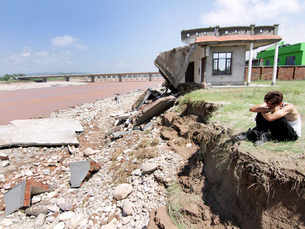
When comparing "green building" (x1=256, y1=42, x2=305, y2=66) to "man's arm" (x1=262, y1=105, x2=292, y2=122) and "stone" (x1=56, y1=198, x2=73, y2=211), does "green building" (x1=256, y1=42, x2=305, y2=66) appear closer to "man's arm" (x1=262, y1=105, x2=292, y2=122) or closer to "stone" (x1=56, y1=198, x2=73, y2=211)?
"man's arm" (x1=262, y1=105, x2=292, y2=122)

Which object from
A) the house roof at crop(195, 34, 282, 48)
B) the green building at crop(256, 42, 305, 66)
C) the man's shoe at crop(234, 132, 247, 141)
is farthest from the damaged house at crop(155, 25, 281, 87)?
the green building at crop(256, 42, 305, 66)

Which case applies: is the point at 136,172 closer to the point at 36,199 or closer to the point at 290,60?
the point at 36,199

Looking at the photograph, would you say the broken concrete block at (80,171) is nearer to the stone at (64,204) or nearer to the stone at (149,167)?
the stone at (64,204)

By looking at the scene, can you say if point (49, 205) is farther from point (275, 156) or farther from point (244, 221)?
point (275, 156)

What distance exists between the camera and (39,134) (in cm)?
671

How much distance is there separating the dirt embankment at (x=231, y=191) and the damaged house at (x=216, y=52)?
5.95 meters

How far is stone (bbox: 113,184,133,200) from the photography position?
359 centimetres

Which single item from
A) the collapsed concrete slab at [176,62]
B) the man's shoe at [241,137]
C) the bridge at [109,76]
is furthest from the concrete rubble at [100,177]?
the bridge at [109,76]

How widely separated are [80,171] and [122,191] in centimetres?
154

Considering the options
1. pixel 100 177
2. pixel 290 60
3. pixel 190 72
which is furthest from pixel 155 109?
pixel 290 60

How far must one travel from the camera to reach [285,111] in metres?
2.46

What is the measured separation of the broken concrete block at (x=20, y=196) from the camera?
3623 mm

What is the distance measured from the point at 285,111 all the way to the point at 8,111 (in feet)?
47.7

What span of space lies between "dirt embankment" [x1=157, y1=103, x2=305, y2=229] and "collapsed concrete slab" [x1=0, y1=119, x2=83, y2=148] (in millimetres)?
4731
